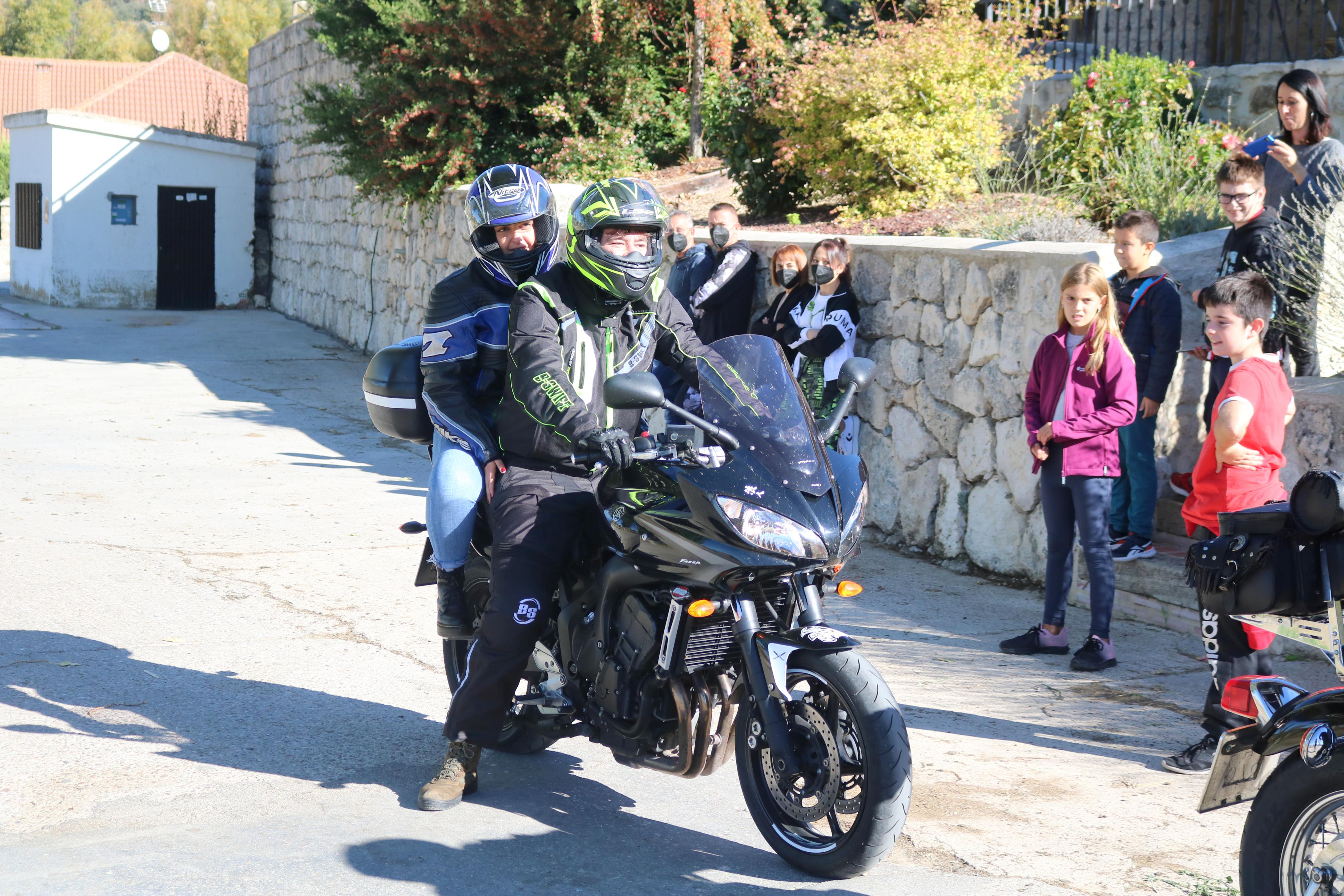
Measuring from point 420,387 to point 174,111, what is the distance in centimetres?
4636

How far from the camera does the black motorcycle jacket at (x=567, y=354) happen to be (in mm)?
3969

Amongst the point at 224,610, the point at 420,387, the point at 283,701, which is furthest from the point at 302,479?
the point at 420,387

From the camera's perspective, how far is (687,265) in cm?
912

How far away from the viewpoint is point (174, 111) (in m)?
46.2

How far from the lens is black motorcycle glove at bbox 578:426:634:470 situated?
3.51m

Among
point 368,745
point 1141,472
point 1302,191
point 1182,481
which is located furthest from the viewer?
point 1302,191

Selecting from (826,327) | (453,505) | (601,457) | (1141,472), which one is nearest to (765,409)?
(601,457)

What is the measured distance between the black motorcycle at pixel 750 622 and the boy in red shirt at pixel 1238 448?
1.62m

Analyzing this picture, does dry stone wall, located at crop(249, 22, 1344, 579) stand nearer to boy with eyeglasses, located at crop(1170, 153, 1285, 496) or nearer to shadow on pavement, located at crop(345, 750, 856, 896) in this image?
boy with eyeglasses, located at crop(1170, 153, 1285, 496)

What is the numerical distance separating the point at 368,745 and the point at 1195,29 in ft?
38.8

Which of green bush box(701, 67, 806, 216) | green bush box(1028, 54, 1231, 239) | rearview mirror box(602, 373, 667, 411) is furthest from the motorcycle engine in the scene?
green bush box(701, 67, 806, 216)

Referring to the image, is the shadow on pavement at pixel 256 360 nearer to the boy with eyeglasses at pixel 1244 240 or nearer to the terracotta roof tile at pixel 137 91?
the boy with eyeglasses at pixel 1244 240

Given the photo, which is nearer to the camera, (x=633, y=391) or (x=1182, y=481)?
(x=633, y=391)

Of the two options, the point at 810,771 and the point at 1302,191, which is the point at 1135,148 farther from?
the point at 810,771
